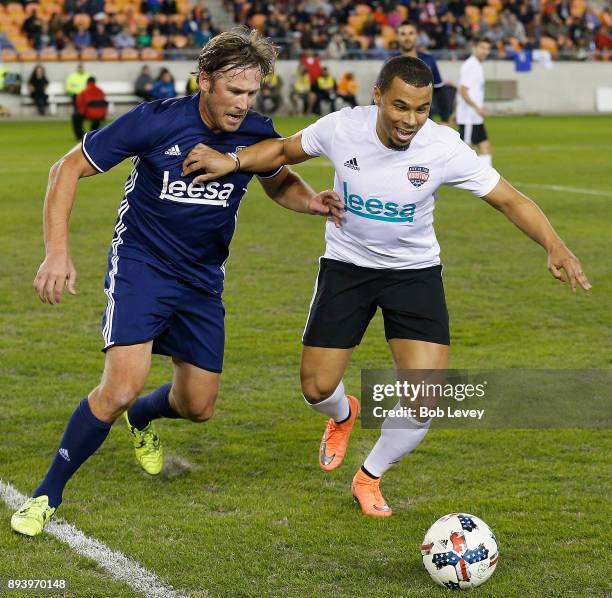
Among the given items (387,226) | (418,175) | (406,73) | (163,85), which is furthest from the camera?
(163,85)

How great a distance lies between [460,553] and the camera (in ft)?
14.6

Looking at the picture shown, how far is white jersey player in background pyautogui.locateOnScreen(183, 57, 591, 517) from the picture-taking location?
5.22 metres

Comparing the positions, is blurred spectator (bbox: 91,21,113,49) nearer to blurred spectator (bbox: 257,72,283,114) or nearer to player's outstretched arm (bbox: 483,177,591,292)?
blurred spectator (bbox: 257,72,283,114)

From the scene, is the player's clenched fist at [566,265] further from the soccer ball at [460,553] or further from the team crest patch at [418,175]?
the soccer ball at [460,553]

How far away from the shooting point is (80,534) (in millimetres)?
5004

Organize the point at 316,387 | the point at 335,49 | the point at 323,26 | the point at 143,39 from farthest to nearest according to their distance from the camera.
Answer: the point at 323,26 < the point at 335,49 < the point at 143,39 < the point at 316,387

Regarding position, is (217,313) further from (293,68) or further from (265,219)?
(293,68)

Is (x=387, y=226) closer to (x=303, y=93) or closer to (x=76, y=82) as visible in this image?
(x=76, y=82)

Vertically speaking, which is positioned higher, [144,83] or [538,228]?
[538,228]

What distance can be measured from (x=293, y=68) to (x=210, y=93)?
31.7 metres

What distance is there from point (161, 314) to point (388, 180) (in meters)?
1.23

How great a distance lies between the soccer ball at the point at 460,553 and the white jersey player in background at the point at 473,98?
13.6 meters

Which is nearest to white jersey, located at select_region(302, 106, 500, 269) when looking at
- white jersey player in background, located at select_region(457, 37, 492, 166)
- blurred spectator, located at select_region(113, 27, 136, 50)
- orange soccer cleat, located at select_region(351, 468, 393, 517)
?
orange soccer cleat, located at select_region(351, 468, 393, 517)

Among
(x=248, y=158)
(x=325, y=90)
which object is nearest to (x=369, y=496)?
(x=248, y=158)
